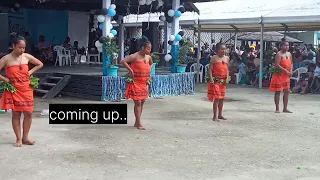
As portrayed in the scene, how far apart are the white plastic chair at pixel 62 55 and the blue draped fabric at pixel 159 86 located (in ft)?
18.0

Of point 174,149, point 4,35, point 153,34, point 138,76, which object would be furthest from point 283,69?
point 4,35

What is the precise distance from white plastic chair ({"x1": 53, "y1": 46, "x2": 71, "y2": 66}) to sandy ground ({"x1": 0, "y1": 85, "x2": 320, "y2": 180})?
7.46 meters

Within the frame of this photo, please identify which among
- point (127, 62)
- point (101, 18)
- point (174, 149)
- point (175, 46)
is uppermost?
point (101, 18)

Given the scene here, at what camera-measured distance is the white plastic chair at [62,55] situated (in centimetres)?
1639

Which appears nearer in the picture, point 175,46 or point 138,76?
point 138,76

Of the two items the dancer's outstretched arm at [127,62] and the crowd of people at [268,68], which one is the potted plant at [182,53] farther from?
the dancer's outstretched arm at [127,62]

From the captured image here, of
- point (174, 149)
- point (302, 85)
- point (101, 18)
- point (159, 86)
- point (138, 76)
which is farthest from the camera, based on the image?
point (302, 85)

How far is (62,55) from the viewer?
650 inches

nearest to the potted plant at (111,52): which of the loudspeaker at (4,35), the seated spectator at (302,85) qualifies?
the loudspeaker at (4,35)

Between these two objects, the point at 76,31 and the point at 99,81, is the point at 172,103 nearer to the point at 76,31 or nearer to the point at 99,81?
the point at 99,81

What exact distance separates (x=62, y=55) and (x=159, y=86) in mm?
5781

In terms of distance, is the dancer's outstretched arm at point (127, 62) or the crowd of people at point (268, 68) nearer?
the dancer's outstretched arm at point (127, 62)

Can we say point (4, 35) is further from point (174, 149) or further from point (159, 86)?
point (174, 149)

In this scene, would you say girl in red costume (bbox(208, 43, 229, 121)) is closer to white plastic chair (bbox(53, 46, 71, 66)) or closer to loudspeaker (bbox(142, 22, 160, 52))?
white plastic chair (bbox(53, 46, 71, 66))
